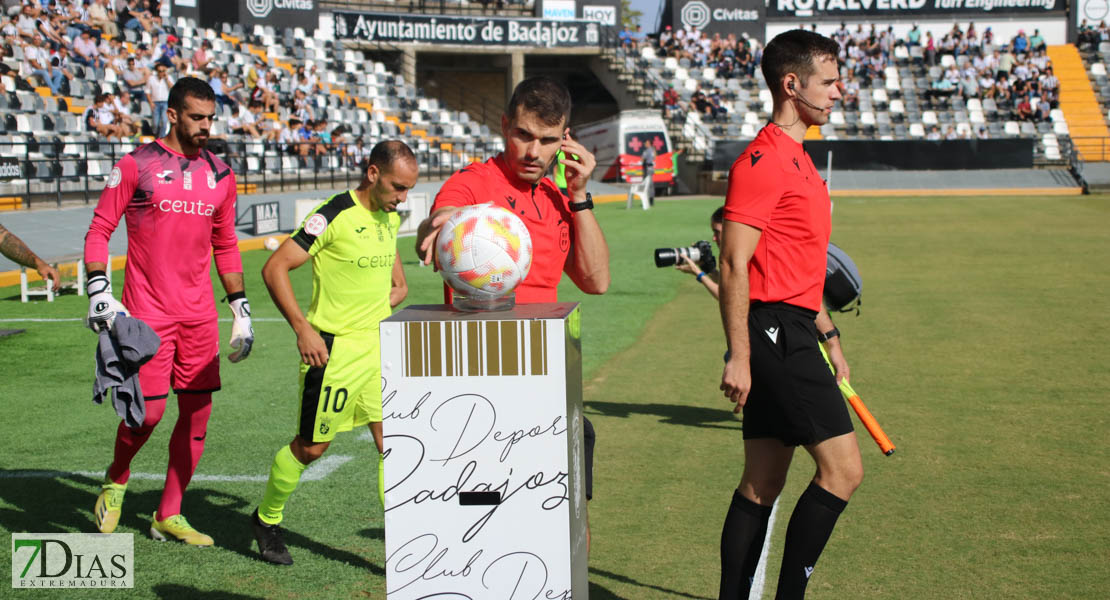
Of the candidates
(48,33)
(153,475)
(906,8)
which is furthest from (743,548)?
(906,8)

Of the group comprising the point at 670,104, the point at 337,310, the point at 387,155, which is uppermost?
the point at 670,104

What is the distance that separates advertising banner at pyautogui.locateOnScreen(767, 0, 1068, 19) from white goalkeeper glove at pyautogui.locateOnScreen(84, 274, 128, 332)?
52020 mm

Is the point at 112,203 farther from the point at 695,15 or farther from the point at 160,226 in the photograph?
the point at 695,15

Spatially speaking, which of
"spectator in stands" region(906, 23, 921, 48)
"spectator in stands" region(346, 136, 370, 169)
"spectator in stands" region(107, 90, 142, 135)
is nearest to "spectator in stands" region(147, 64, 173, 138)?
"spectator in stands" region(107, 90, 142, 135)

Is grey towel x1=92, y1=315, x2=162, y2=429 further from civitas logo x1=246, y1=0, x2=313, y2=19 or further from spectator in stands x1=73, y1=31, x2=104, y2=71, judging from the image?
civitas logo x1=246, y1=0, x2=313, y2=19

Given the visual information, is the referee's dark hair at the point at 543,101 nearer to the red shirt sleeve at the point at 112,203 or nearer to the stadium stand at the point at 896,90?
the red shirt sleeve at the point at 112,203

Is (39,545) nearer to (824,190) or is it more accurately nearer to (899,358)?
(824,190)

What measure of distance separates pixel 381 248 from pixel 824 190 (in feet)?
7.46

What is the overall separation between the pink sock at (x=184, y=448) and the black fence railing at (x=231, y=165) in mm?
11332

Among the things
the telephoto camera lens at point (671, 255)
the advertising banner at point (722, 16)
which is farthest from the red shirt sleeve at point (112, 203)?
the advertising banner at point (722, 16)

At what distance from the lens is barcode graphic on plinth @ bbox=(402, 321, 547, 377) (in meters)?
3.13

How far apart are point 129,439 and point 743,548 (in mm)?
3048

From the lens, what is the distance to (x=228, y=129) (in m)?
27.2

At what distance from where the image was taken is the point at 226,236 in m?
5.53
